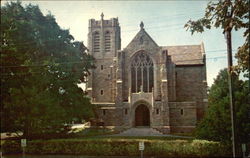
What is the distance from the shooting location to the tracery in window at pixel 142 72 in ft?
124

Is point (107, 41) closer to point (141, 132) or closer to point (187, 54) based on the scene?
point (187, 54)

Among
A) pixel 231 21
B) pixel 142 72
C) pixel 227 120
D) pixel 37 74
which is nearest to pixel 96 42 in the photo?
pixel 142 72

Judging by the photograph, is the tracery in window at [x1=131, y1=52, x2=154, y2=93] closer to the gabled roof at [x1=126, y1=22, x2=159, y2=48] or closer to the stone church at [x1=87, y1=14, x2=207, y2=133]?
the stone church at [x1=87, y1=14, x2=207, y2=133]

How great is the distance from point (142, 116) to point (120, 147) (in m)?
16.9

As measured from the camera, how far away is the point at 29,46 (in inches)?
995

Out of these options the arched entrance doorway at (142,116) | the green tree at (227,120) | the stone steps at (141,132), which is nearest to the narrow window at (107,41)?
the arched entrance doorway at (142,116)

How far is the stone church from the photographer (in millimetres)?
35406

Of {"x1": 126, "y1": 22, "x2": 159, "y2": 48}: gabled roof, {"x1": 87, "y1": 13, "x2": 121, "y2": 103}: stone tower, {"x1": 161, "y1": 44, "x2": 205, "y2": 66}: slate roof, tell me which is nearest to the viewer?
{"x1": 126, "y1": 22, "x2": 159, "y2": 48}: gabled roof

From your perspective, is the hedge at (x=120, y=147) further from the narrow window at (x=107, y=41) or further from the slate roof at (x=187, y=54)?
the narrow window at (x=107, y=41)

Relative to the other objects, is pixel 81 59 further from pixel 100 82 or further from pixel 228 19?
pixel 228 19

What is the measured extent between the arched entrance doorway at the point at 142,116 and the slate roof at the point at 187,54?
8.60 meters

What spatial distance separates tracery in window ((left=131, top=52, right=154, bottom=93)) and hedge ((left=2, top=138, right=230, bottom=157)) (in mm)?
16617

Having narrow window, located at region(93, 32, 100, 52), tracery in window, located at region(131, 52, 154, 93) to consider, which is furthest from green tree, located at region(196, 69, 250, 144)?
narrow window, located at region(93, 32, 100, 52)

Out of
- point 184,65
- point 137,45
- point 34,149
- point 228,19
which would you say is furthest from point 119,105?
point 228,19
